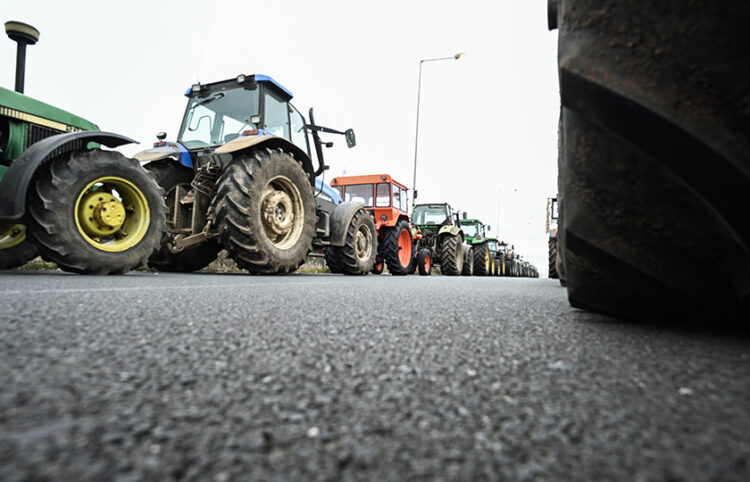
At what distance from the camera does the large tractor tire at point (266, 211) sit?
4094 millimetres

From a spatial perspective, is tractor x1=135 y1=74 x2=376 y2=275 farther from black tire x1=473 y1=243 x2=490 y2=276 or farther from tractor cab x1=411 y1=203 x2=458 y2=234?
black tire x1=473 y1=243 x2=490 y2=276

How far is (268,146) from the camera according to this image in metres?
4.68

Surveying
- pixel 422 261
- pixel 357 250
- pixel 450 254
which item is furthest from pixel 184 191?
pixel 450 254

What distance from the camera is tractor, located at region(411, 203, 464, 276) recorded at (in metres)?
10.4

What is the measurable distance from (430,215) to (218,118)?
8.03 m

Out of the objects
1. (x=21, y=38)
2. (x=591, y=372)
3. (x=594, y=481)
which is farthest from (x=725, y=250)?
(x=21, y=38)

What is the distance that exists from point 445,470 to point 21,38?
171 inches

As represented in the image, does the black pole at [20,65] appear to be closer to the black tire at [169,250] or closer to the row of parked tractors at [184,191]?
the row of parked tractors at [184,191]

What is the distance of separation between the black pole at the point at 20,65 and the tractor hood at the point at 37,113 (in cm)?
8

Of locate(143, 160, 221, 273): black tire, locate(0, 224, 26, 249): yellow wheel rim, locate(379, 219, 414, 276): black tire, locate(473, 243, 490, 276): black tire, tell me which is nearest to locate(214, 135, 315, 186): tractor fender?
locate(143, 160, 221, 273): black tire

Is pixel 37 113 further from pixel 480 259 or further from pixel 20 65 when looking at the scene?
pixel 480 259

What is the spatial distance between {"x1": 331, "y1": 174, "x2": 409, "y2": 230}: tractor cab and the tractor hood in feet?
16.4

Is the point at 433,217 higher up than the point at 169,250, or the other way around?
the point at 433,217

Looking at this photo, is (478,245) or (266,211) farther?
(478,245)
